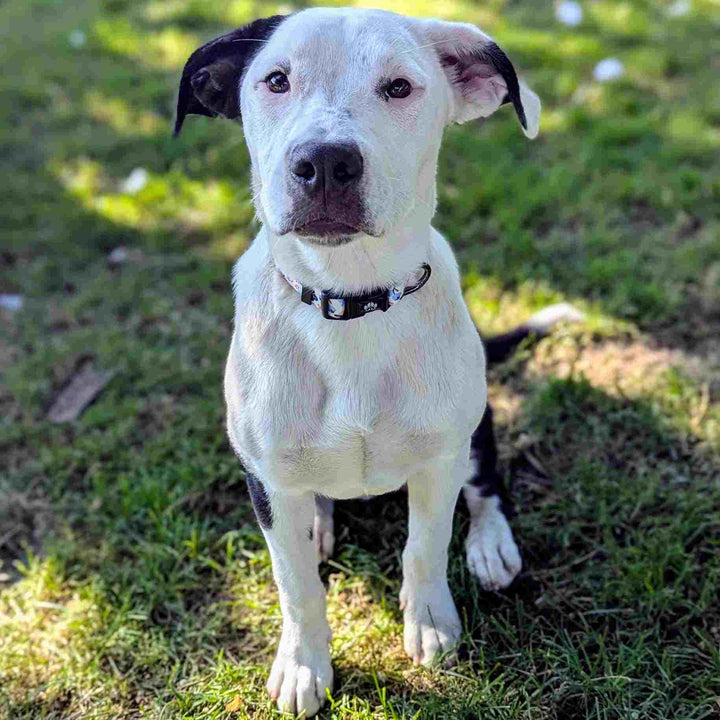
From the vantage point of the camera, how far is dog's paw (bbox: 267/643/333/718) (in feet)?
7.72

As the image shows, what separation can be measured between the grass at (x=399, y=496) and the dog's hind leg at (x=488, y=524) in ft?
0.19

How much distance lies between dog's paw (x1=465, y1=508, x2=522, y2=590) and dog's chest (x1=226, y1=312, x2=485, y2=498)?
26.1 inches

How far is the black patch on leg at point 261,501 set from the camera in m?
2.26

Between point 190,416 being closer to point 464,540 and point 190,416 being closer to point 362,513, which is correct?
point 362,513

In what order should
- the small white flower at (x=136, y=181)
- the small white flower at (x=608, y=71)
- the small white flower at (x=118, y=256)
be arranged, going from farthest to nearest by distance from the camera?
the small white flower at (x=608, y=71)
the small white flower at (x=136, y=181)
the small white flower at (x=118, y=256)

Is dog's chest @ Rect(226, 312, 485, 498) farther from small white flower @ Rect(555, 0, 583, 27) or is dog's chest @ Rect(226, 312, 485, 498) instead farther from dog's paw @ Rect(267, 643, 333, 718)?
small white flower @ Rect(555, 0, 583, 27)

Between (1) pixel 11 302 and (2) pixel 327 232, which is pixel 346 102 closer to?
(2) pixel 327 232

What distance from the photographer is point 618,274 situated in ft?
13.0

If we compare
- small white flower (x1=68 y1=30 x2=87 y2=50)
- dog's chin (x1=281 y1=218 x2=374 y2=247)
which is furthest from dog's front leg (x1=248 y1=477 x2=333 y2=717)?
small white flower (x1=68 y1=30 x2=87 y2=50)

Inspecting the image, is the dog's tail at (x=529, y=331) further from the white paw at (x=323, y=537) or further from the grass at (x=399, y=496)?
the white paw at (x=323, y=537)

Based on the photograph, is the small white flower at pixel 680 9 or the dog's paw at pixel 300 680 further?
the small white flower at pixel 680 9

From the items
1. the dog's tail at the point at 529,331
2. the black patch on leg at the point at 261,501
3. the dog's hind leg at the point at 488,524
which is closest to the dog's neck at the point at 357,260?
the black patch on leg at the point at 261,501

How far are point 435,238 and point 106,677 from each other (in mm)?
1683

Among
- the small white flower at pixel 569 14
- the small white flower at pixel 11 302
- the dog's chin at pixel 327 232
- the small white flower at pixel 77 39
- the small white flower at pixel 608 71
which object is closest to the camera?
the dog's chin at pixel 327 232
